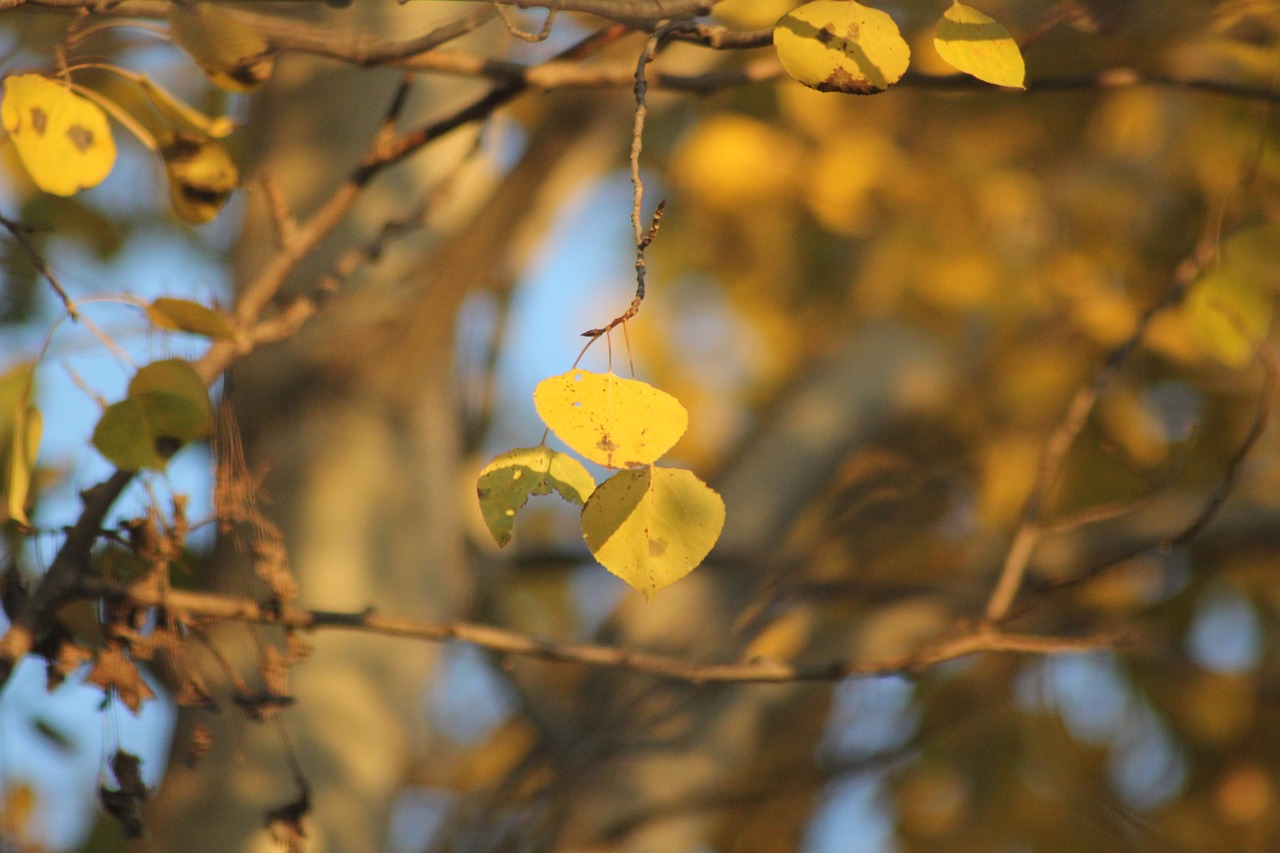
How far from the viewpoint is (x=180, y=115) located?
2.37ft

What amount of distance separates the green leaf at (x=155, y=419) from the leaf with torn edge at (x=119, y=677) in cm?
15

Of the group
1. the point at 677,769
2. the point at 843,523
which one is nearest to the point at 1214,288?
the point at 843,523

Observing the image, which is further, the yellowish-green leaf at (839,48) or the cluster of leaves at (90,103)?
the cluster of leaves at (90,103)

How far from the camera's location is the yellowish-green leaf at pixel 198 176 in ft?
2.43

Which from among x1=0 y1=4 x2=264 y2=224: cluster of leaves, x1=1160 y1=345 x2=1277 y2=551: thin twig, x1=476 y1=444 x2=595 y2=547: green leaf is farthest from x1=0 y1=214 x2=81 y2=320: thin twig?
x1=1160 y1=345 x2=1277 y2=551: thin twig

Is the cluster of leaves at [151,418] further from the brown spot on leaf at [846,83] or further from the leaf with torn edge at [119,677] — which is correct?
the brown spot on leaf at [846,83]

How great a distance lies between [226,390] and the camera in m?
0.74

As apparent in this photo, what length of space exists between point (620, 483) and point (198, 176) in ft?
1.43

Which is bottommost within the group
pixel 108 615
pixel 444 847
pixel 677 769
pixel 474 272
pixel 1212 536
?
pixel 1212 536

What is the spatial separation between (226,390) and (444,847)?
2.65 ft

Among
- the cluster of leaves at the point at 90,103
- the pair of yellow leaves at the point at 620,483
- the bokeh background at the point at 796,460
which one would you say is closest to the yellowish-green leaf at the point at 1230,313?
the bokeh background at the point at 796,460

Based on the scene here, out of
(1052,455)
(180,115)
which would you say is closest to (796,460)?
(1052,455)

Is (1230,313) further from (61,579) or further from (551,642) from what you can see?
(61,579)

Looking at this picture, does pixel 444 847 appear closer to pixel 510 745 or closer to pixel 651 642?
pixel 651 642
